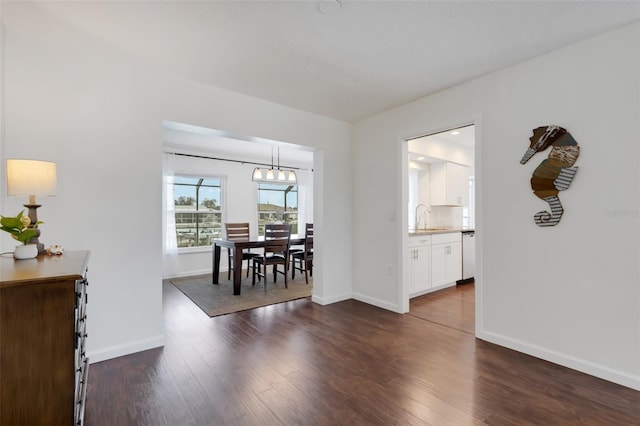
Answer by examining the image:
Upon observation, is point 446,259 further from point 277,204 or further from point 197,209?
point 197,209

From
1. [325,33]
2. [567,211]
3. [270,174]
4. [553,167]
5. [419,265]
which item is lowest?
[419,265]

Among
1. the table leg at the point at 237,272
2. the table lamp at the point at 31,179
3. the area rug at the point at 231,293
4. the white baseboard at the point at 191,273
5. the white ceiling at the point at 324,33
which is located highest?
the white ceiling at the point at 324,33

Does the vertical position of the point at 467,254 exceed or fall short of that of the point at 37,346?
it falls short

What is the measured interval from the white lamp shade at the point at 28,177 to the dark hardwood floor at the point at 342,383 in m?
1.34

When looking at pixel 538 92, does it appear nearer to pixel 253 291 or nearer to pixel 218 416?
pixel 218 416

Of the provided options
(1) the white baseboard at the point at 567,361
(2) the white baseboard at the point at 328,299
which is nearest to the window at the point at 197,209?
(2) the white baseboard at the point at 328,299

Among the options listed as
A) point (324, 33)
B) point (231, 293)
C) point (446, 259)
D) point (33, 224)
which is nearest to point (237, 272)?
point (231, 293)

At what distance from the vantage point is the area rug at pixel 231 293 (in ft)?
12.5

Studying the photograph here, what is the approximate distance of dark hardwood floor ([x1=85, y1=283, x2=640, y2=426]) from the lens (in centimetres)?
175

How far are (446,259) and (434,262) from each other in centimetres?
34

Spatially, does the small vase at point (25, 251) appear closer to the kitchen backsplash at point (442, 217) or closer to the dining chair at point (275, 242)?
the dining chair at point (275, 242)

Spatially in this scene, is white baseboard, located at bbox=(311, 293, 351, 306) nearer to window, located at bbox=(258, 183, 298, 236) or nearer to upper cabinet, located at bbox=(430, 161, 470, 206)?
upper cabinet, located at bbox=(430, 161, 470, 206)

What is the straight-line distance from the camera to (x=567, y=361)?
7.54 ft

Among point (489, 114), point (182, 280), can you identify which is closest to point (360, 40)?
point (489, 114)
